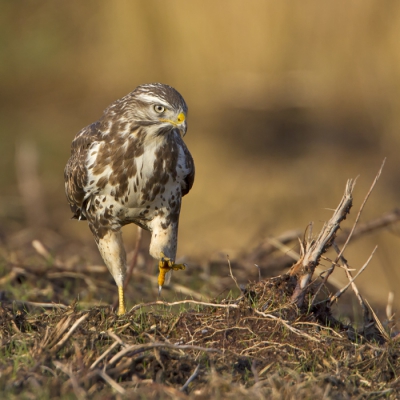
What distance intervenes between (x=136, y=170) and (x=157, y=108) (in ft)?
1.42

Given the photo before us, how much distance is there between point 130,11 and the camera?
1595cm

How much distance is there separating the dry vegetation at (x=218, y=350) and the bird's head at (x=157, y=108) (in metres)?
1.16

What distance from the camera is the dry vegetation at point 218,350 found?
3.33 m

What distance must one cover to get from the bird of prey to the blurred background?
534cm

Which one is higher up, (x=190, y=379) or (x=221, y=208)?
(x=190, y=379)

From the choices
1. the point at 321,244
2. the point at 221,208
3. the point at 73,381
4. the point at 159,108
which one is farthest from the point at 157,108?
the point at 221,208

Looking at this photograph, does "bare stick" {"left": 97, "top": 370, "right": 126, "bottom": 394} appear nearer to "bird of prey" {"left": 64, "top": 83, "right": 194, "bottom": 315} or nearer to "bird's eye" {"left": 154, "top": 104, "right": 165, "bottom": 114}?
"bird of prey" {"left": 64, "top": 83, "right": 194, "bottom": 315}

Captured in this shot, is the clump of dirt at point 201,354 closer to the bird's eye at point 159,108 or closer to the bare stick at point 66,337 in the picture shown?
the bare stick at point 66,337

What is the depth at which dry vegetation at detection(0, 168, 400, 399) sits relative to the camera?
10.9 ft

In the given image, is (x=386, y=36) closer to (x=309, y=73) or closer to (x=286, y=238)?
(x=309, y=73)

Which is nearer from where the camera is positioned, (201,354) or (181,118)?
(201,354)

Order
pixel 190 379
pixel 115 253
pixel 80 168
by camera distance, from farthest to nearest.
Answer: pixel 115 253 < pixel 80 168 < pixel 190 379

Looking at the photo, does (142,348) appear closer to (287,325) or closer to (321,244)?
(287,325)

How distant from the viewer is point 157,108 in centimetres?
474
